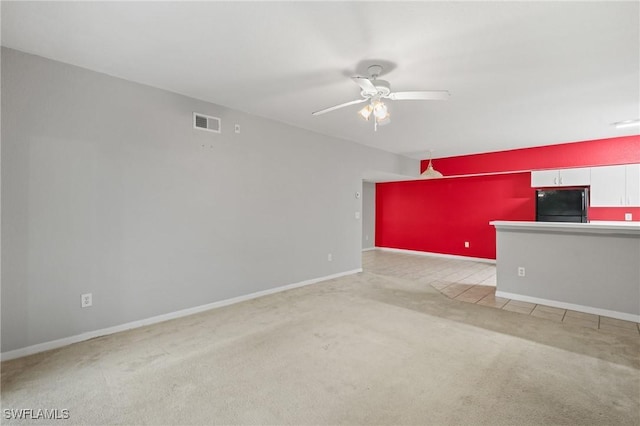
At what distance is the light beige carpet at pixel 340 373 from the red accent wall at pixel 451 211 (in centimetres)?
391

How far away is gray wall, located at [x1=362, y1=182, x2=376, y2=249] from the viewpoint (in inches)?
343

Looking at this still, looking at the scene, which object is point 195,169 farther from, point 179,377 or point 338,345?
point 338,345

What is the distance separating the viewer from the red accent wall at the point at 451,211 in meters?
6.59

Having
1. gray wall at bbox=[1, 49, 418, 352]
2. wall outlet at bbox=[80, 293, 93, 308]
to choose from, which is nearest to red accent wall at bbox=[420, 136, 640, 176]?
gray wall at bbox=[1, 49, 418, 352]

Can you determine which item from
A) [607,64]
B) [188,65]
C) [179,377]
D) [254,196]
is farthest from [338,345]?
[607,64]

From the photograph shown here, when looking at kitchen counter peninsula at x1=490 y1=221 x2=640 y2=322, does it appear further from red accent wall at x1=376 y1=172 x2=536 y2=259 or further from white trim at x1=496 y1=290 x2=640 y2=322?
red accent wall at x1=376 y1=172 x2=536 y2=259

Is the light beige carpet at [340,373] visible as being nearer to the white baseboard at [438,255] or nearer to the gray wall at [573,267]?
the gray wall at [573,267]

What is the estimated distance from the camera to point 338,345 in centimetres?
268

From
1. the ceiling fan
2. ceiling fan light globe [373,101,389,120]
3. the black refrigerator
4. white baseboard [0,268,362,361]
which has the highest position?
the ceiling fan

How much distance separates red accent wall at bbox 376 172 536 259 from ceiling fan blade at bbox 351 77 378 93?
5481 mm

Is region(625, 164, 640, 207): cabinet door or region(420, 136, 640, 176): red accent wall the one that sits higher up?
region(420, 136, 640, 176): red accent wall

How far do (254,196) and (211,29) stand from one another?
2.22 metres

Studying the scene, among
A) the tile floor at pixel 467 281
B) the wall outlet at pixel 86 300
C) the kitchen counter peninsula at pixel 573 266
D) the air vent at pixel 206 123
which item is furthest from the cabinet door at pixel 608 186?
the wall outlet at pixel 86 300

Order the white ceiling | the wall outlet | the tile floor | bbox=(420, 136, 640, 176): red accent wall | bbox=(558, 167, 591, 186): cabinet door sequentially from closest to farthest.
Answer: the white ceiling < the wall outlet < the tile floor < bbox=(420, 136, 640, 176): red accent wall < bbox=(558, 167, 591, 186): cabinet door
